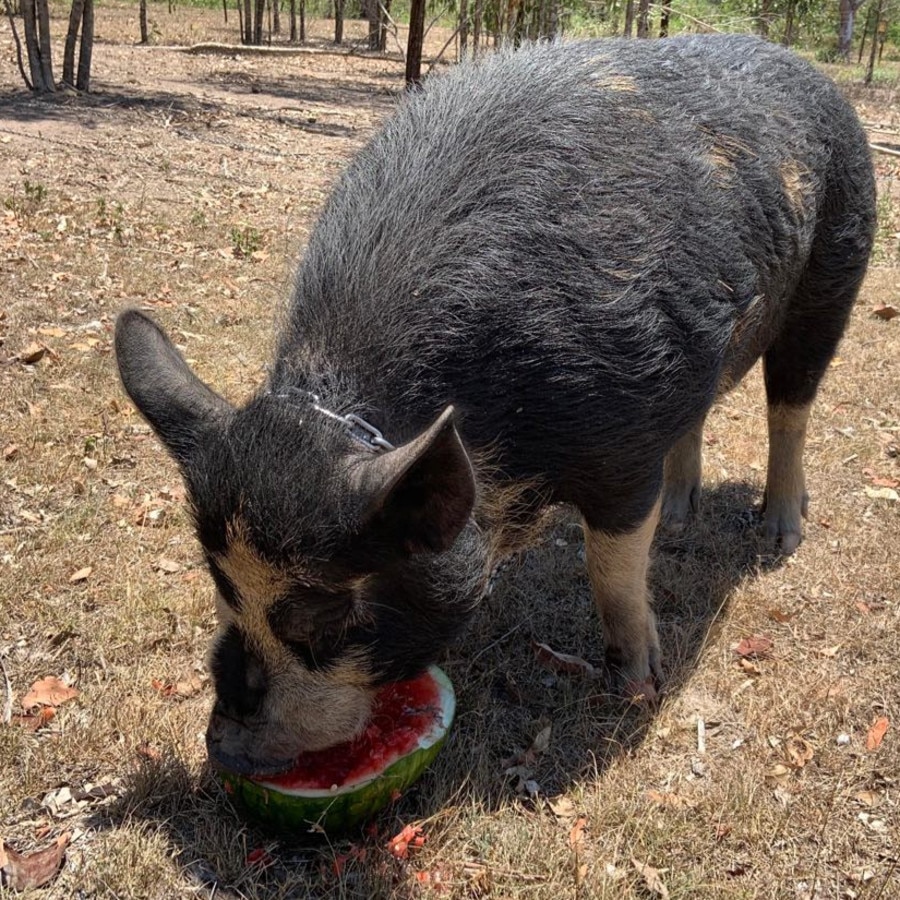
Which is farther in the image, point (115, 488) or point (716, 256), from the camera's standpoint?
point (115, 488)

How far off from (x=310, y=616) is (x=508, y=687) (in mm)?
1455

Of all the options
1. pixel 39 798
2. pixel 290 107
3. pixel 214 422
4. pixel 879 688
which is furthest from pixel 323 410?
pixel 290 107

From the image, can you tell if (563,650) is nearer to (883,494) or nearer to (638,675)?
(638,675)

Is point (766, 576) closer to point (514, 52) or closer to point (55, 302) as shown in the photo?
point (514, 52)

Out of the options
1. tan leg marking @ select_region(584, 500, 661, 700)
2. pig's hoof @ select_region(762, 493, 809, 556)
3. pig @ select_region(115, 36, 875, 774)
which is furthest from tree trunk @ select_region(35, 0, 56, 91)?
tan leg marking @ select_region(584, 500, 661, 700)

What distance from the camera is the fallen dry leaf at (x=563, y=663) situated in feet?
12.9

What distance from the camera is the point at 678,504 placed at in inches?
201

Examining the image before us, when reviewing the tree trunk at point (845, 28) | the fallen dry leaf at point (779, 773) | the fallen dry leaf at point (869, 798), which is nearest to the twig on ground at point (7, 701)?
the fallen dry leaf at point (779, 773)

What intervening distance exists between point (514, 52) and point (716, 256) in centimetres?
117

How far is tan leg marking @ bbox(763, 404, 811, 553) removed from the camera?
4.92 m

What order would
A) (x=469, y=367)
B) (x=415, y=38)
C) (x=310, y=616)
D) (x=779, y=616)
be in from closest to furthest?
(x=310, y=616) < (x=469, y=367) < (x=779, y=616) < (x=415, y=38)

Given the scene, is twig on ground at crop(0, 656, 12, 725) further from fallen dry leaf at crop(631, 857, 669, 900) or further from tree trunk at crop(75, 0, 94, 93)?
tree trunk at crop(75, 0, 94, 93)

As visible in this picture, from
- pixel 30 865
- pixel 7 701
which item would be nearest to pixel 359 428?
pixel 30 865

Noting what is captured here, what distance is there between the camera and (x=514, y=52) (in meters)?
3.78
